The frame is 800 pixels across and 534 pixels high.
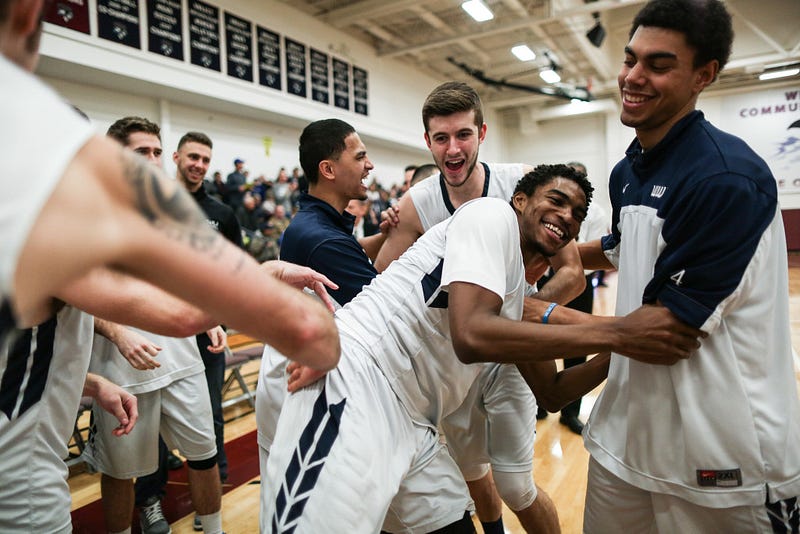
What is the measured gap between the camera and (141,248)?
674mm

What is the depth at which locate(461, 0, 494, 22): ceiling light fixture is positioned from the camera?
932 centimetres

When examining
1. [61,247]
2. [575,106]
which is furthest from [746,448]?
[575,106]

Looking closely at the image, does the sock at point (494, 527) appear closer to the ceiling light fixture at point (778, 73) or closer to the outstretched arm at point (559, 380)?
the outstretched arm at point (559, 380)

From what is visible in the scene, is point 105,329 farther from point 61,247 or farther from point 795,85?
point 795,85

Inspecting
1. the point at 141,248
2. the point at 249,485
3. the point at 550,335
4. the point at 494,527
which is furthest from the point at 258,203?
the point at 141,248

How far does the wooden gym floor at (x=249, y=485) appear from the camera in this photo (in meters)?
3.00

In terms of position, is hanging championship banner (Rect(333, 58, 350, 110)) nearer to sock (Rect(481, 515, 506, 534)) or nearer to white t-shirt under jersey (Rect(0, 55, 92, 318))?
sock (Rect(481, 515, 506, 534))

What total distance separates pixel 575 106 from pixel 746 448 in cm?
1721

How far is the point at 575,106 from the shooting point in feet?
55.1

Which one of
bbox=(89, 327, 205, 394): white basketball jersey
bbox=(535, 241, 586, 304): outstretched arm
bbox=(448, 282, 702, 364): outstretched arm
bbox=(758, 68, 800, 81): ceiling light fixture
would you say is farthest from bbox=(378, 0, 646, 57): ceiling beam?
bbox=(448, 282, 702, 364): outstretched arm

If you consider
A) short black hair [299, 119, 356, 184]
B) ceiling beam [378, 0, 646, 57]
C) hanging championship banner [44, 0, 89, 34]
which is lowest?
short black hair [299, 119, 356, 184]

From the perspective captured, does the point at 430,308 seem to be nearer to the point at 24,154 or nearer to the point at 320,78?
the point at 24,154

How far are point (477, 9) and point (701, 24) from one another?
9.19m

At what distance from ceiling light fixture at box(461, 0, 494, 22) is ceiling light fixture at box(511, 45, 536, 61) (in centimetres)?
278
